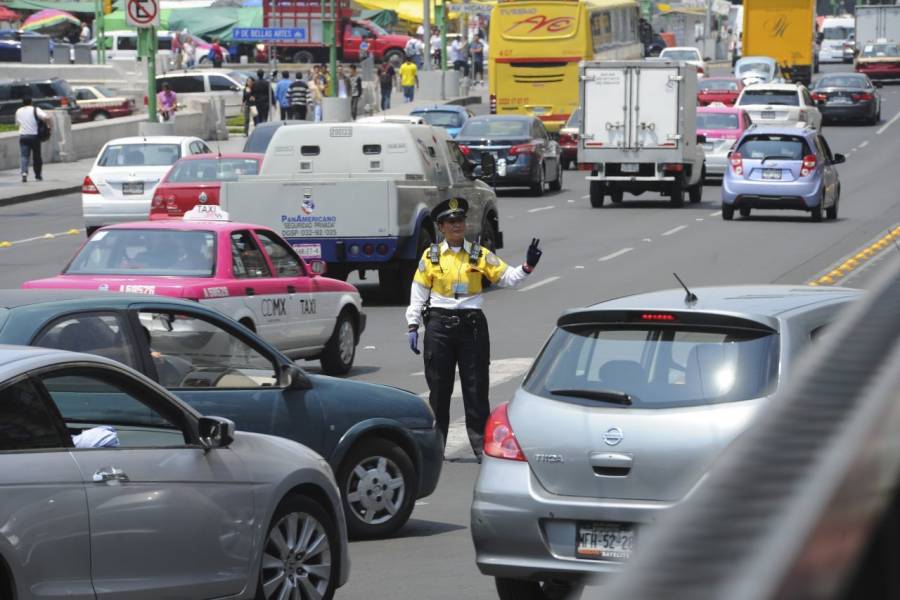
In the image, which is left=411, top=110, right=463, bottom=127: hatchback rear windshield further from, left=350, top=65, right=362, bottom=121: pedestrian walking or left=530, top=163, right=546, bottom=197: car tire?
left=350, top=65, right=362, bottom=121: pedestrian walking

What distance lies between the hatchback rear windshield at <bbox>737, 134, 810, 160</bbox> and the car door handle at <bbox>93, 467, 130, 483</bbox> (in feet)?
83.5

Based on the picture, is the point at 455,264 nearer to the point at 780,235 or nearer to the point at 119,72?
the point at 780,235

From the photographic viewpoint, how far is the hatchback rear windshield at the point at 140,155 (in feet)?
95.2

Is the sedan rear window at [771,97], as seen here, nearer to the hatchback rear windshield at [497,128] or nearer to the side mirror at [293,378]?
the hatchback rear windshield at [497,128]

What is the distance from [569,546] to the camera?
6.86 m

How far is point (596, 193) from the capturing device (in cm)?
3562

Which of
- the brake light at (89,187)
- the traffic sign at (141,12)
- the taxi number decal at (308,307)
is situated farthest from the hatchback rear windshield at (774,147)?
the taxi number decal at (308,307)

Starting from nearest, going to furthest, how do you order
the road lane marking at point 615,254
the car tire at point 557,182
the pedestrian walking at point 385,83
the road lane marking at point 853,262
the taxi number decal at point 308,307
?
the taxi number decal at point 308,307 < the road lane marking at point 853,262 < the road lane marking at point 615,254 < the car tire at point 557,182 < the pedestrian walking at point 385,83

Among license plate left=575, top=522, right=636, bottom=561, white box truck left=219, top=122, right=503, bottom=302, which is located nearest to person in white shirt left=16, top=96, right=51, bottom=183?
white box truck left=219, top=122, right=503, bottom=302

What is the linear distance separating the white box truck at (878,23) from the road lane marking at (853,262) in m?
51.6

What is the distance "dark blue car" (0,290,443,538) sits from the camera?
8602 millimetres

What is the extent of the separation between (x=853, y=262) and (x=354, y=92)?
3615 cm

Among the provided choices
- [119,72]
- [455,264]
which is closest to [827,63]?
[119,72]

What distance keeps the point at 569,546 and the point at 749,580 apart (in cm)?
593
